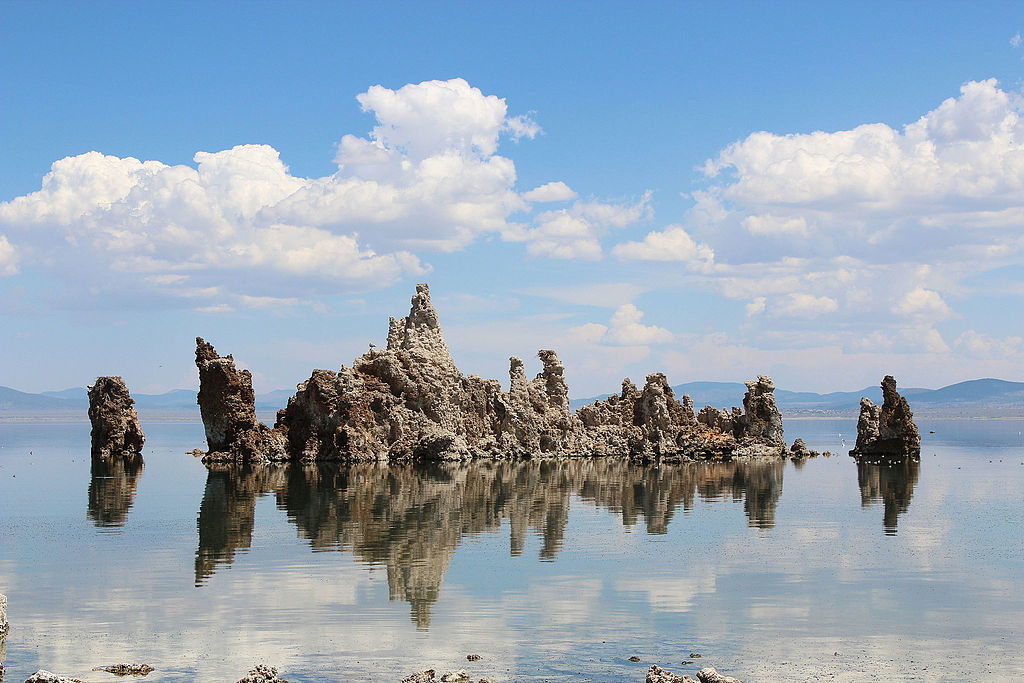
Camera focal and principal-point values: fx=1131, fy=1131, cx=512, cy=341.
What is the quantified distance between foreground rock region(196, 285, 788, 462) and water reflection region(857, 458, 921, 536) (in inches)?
427

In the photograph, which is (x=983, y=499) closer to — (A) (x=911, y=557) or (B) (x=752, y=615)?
(A) (x=911, y=557)

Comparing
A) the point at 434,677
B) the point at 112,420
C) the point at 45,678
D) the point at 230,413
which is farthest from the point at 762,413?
the point at 45,678

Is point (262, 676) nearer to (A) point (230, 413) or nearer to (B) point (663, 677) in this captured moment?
(B) point (663, 677)

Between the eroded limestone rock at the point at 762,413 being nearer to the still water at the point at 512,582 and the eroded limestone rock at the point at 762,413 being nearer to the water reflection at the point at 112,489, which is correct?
the still water at the point at 512,582

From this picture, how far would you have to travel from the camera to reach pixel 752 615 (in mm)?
20766

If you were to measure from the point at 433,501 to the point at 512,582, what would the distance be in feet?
60.6

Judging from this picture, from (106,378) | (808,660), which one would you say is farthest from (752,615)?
(106,378)

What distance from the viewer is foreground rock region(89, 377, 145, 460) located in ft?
247

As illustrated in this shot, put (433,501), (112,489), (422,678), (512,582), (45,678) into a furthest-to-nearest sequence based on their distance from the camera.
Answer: (112,489), (433,501), (512,582), (422,678), (45,678)

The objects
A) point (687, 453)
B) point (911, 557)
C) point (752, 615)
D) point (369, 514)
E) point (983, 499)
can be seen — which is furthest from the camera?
point (687, 453)

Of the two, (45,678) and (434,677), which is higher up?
(45,678)

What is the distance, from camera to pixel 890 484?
53469 millimetres

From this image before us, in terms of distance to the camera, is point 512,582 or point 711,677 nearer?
point 711,677

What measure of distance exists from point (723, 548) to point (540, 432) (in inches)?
1806
